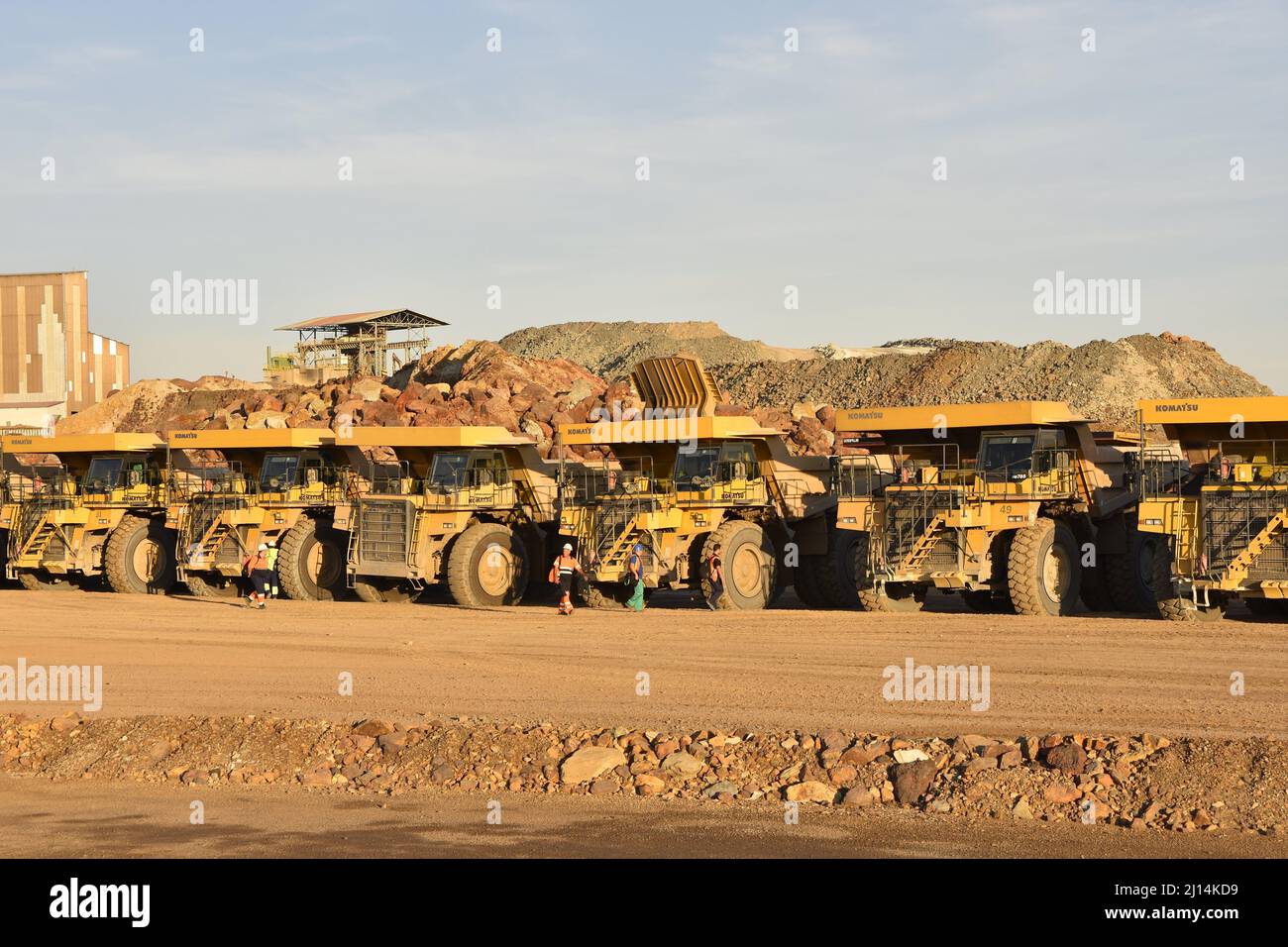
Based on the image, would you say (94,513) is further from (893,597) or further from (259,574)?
(893,597)

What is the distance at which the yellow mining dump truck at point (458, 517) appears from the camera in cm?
2842

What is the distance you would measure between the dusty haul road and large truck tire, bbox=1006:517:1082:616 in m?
0.46

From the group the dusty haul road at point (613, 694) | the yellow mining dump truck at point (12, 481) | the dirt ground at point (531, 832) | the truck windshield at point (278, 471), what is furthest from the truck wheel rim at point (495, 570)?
the dirt ground at point (531, 832)

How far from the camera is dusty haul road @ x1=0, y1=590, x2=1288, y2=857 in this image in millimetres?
12281

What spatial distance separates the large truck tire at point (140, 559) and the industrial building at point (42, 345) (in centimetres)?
3182

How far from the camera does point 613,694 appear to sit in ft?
57.8

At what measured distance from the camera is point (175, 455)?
34656mm

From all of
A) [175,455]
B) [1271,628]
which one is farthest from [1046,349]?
[1271,628]

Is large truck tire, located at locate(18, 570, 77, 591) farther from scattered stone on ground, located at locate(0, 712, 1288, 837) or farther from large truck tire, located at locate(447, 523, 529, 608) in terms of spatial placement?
scattered stone on ground, located at locate(0, 712, 1288, 837)

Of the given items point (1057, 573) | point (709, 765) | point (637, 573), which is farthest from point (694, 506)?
point (709, 765)

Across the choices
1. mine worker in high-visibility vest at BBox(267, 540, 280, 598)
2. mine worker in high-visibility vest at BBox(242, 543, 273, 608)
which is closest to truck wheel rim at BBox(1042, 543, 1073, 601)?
mine worker in high-visibility vest at BBox(242, 543, 273, 608)

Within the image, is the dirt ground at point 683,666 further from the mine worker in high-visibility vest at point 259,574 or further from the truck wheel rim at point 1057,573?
the mine worker in high-visibility vest at point 259,574

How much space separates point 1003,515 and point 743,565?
15.4ft
